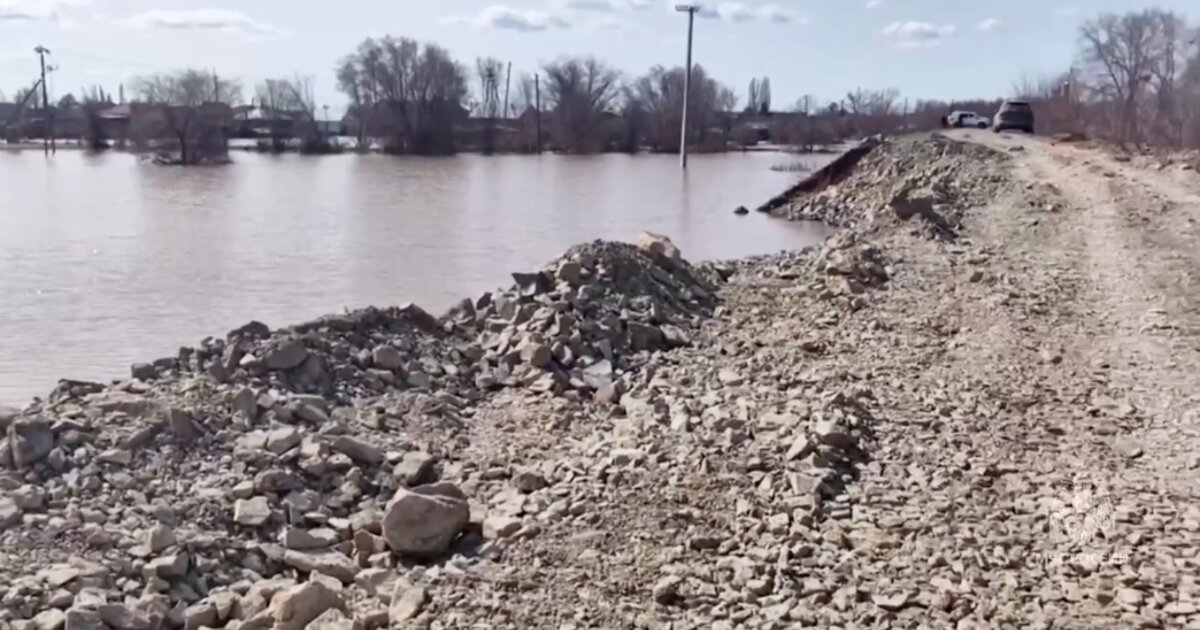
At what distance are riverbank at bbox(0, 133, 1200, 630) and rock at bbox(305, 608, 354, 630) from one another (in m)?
0.03

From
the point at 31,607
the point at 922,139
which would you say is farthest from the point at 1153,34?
the point at 31,607

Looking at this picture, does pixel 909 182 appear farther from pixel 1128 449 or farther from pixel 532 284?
pixel 1128 449

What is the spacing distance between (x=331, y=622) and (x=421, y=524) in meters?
0.87

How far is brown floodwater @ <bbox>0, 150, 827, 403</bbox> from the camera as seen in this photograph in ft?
40.9

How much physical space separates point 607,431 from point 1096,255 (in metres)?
7.95

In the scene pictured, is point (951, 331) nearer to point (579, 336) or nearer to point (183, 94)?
point (579, 336)

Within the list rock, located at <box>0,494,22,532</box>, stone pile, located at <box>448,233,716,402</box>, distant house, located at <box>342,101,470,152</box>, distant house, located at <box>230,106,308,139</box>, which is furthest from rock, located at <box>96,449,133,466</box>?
distant house, located at <box>230,106,308,139</box>

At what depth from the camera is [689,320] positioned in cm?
1071

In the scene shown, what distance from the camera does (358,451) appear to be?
6.29 meters

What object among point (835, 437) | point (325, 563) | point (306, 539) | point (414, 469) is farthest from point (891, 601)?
point (414, 469)

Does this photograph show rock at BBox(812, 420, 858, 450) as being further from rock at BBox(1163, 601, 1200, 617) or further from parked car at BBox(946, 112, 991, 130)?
parked car at BBox(946, 112, 991, 130)

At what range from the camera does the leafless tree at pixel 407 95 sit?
2576 inches

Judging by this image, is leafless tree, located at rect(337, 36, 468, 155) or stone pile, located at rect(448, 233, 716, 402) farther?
leafless tree, located at rect(337, 36, 468, 155)

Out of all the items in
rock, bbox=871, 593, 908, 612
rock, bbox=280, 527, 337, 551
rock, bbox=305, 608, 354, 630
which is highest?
rock, bbox=871, 593, 908, 612
